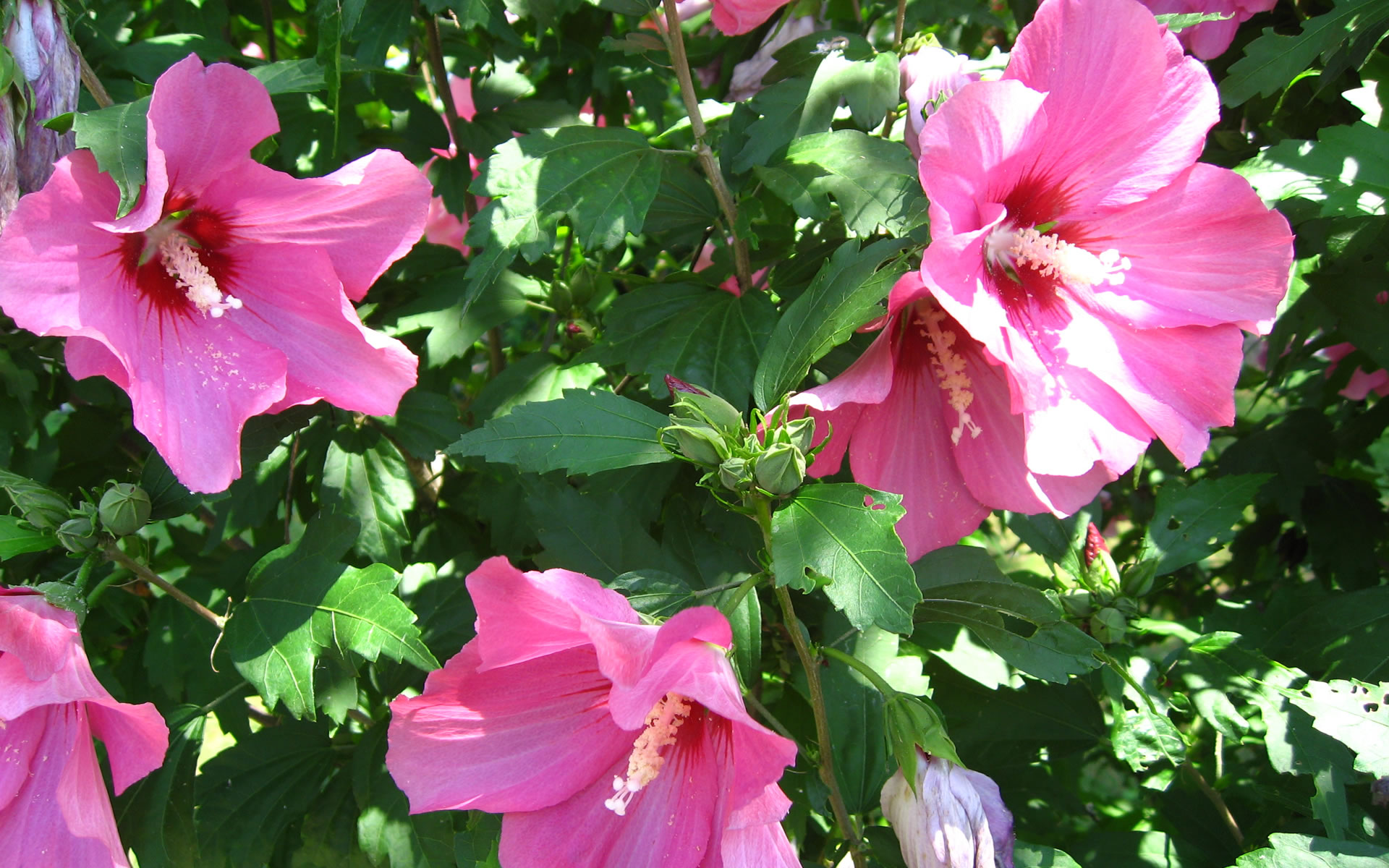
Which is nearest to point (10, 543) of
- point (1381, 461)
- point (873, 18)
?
point (873, 18)

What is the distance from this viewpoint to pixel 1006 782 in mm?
1851

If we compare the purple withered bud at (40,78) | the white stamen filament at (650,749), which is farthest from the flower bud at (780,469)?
the purple withered bud at (40,78)

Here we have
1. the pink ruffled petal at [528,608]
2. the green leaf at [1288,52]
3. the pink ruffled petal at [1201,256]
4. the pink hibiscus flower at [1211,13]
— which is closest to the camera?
the pink ruffled petal at [528,608]

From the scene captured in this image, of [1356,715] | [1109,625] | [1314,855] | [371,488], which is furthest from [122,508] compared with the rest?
[1356,715]

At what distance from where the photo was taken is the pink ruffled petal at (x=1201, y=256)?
1229 mm

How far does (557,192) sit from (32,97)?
67 cm

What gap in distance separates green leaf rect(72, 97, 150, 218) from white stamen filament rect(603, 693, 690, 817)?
32.6 inches

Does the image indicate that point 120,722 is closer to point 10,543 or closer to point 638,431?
point 10,543

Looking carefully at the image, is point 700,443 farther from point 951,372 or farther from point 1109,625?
point 1109,625

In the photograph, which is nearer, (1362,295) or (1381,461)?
(1362,295)

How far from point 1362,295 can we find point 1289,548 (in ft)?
3.96

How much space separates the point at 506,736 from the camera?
45.9 inches

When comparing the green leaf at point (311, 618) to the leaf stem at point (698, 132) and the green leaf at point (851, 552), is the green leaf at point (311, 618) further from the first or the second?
the leaf stem at point (698, 132)

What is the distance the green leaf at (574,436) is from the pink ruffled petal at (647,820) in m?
0.32
